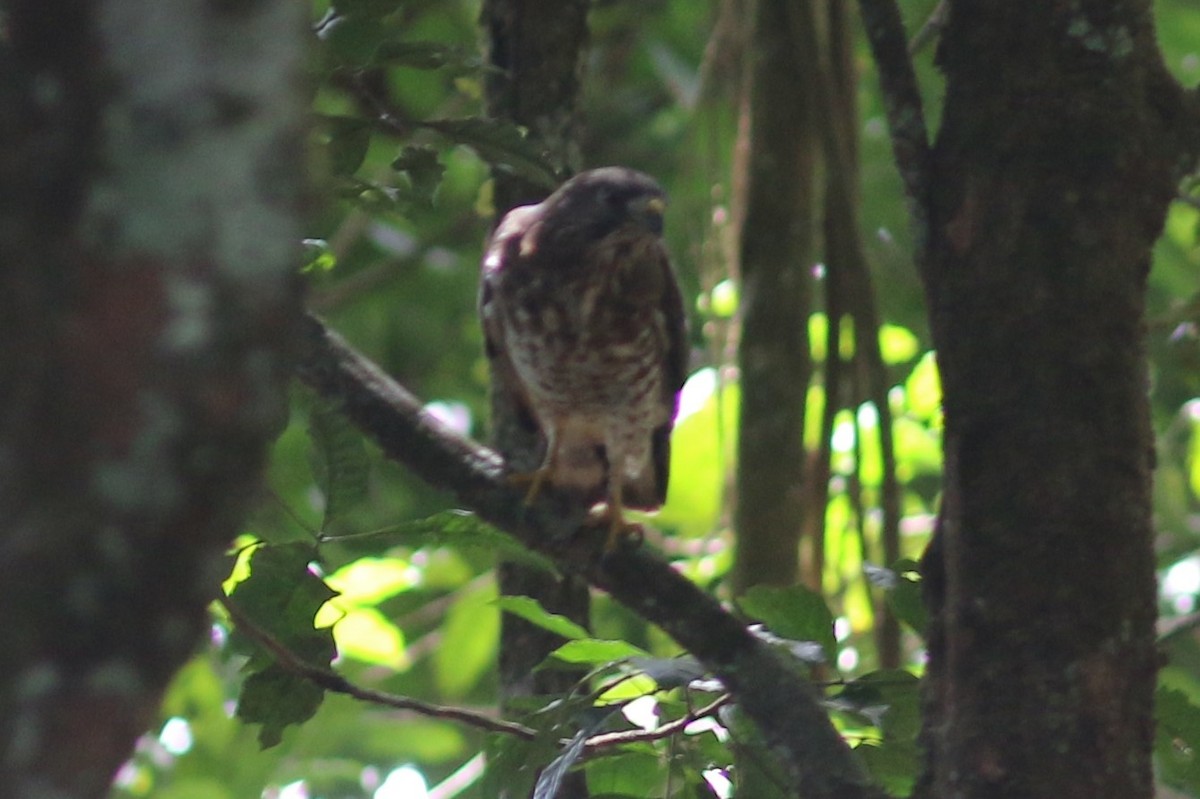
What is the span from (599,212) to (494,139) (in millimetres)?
1032

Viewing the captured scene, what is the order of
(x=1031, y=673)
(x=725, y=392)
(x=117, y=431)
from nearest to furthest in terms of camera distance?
(x=117, y=431), (x=1031, y=673), (x=725, y=392)

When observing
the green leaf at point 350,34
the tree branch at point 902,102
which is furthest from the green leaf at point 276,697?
the tree branch at point 902,102

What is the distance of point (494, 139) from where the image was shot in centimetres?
201

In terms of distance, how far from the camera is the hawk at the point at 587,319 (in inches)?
120

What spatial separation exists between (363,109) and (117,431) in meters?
2.99

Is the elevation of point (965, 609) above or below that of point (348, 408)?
below

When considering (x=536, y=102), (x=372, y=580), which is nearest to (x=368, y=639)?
(x=372, y=580)

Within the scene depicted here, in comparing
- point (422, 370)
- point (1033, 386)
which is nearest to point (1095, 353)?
point (1033, 386)

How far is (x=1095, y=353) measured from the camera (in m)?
1.71

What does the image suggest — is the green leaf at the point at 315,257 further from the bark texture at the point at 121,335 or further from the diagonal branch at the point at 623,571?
the bark texture at the point at 121,335

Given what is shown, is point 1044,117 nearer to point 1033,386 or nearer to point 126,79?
point 1033,386

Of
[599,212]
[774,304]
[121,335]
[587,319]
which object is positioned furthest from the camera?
[587,319]

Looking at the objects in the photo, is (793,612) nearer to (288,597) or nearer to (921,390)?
(288,597)

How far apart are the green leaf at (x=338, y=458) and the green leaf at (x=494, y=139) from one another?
43 centimetres
